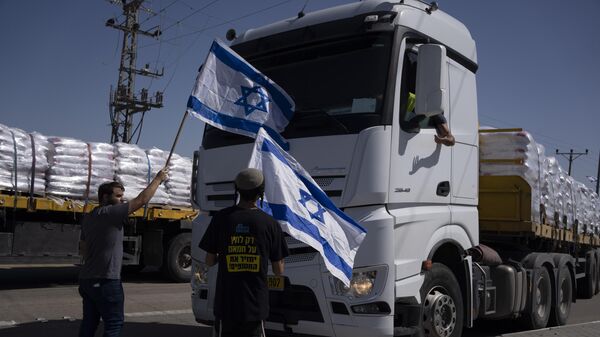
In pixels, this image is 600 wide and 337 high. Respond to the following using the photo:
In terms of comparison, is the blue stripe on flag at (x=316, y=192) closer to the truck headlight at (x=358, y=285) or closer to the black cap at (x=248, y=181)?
the truck headlight at (x=358, y=285)

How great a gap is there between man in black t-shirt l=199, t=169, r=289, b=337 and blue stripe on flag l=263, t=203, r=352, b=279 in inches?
22.1

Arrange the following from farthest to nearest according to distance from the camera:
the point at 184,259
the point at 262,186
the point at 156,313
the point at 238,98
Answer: the point at 184,259 → the point at 156,313 → the point at 238,98 → the point at 262,186

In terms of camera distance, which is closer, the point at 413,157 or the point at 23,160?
the point at 413,157

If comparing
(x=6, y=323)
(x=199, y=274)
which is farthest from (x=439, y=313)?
(x=6, y=323)

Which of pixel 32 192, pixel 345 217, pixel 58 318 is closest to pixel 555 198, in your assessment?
pixel 345 217

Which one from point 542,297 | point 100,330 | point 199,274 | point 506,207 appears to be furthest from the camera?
point 542,297

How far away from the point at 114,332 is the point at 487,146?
17.0 ft

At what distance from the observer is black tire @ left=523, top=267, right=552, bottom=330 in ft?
24.1

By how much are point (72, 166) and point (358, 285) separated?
7542 mm

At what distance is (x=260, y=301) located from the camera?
352 cm

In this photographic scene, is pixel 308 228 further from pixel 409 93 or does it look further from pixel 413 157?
pixel 409 93

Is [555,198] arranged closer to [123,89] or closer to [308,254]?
[308,254]

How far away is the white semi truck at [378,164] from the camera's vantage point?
14.8 feet

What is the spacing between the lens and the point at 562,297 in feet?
27.4
